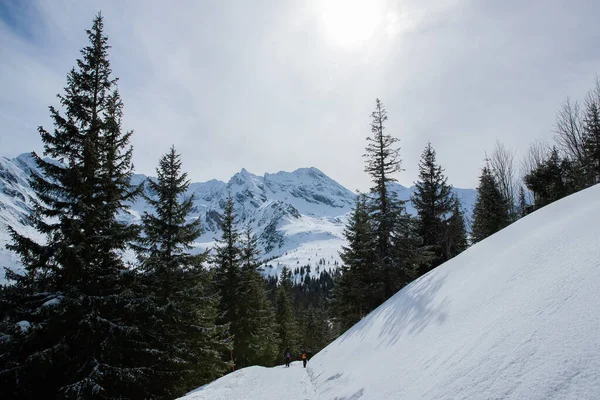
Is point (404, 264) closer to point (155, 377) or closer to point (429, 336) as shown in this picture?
point (429, 336)

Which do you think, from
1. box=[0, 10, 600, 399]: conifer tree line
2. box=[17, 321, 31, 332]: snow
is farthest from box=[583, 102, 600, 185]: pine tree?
box=[17, 321, 31, 332]: snow

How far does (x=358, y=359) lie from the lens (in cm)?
1069

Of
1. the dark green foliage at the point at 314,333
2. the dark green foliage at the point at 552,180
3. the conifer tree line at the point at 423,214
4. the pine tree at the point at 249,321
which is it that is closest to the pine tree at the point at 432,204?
Answer: the conifer tree line at the point at 423,214

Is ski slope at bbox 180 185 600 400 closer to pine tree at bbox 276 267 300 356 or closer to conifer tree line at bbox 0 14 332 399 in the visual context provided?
conifer tree line at bbox 0 14 332 399

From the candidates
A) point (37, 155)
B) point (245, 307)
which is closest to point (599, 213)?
point (37, 155)

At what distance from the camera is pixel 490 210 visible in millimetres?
29547

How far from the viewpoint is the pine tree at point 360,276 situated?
21.0m

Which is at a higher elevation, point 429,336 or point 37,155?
point 37,155

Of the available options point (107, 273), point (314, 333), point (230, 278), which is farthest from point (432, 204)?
point (314, 333)

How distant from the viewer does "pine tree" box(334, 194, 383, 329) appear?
21016 millimetres

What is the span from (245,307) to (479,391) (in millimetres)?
22678

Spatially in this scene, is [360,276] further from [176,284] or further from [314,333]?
[314,333]

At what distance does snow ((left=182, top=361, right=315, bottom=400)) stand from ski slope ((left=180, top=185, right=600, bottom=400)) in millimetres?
2010

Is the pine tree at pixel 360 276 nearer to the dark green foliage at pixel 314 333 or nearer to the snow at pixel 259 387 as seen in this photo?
the snow at pixel 259 387
